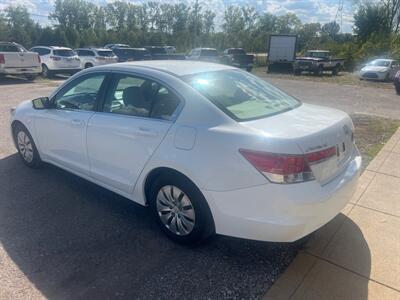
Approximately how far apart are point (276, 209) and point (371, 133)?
570cm

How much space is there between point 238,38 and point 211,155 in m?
58.1

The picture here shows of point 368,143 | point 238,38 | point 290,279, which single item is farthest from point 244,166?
point 238,38

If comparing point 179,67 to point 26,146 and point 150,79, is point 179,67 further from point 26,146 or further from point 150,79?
point 26,146

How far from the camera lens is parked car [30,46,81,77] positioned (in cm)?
1762

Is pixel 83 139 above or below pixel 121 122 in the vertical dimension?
below

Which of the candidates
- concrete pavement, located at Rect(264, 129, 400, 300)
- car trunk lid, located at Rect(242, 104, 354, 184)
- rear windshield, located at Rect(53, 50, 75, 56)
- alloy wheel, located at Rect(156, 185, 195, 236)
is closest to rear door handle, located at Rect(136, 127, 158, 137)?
alloy wheel, located at Rect(156, 185, 195, 236)

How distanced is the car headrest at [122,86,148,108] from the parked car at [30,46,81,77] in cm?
1607

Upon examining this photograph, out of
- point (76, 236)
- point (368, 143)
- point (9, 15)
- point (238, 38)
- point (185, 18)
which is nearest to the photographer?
point (76, 236)

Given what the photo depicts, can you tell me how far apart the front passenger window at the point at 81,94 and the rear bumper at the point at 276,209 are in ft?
6.12

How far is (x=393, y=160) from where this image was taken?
543 centimetres

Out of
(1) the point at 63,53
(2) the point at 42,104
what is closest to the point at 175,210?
(2) the point at 42,104

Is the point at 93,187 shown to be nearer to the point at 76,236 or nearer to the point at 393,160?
the point at 76,236

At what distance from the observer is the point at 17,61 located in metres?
15.0

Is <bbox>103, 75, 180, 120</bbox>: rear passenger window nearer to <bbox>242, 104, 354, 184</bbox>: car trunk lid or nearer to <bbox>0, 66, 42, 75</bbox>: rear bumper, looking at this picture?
<bbox>242, 104, 354, 184</bbox>: car trunk lid
